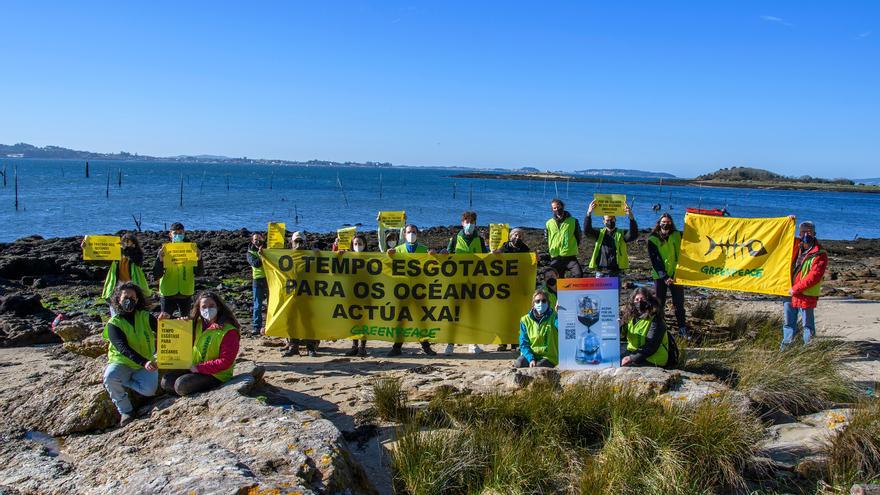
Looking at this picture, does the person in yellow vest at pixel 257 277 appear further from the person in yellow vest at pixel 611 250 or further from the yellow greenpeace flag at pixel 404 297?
the person in yellow vest at pixel 611 250

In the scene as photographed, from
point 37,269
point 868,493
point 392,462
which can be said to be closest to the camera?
point 868,493

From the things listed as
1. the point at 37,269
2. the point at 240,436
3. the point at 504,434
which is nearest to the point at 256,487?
the point at 240,436

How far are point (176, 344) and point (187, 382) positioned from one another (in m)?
0.43

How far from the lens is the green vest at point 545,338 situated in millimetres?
8383

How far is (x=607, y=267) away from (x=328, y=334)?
4.47 metres

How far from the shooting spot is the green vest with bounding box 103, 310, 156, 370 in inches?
281

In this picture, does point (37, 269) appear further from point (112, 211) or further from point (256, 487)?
point (112, 211)

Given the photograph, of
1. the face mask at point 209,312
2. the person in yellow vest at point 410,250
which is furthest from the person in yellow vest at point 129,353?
the person in yellow vest at point 410,250

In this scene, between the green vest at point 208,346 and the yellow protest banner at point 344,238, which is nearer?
the green vest at point 208,346

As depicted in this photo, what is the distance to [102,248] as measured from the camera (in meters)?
Result: 10.6

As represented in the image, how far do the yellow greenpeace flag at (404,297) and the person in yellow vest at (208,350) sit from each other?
2.90 m

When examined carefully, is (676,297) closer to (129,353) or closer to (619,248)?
(619,248)

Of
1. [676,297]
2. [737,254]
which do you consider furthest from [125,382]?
[737,254]

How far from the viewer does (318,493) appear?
Result: 4.88 meters
